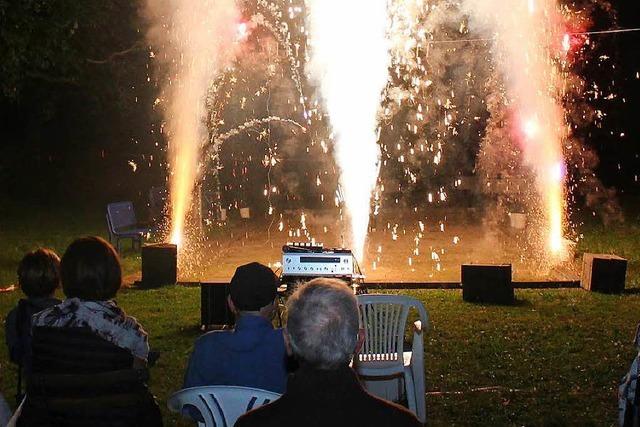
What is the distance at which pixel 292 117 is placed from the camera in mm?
30094

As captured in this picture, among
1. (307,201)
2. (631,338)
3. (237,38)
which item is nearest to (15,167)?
(307,201)

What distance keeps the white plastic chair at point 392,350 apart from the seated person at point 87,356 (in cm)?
232

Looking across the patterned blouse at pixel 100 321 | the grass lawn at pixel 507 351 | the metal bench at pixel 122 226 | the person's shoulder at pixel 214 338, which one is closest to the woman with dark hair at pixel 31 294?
the patterned blouse at pixel 100 321

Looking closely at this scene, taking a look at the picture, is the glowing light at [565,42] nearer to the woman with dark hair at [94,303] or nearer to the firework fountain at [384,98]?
the firework fountain at [384,98]

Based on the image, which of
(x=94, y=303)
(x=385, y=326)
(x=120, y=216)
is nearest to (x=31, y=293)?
(x=94, y=303)


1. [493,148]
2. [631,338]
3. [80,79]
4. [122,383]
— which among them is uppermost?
[80,79]

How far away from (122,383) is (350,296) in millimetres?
1629

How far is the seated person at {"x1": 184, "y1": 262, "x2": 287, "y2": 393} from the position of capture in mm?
4102

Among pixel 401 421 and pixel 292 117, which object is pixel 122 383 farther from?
pixel 292 117

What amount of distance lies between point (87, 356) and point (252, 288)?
85 centimetres

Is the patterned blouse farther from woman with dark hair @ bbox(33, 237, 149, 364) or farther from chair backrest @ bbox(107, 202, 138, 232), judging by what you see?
chair backrest @ bbox(107, 202, 138, 232)

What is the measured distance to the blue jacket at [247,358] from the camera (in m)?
4.10

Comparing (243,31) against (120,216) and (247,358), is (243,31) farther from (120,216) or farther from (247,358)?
(247,358)

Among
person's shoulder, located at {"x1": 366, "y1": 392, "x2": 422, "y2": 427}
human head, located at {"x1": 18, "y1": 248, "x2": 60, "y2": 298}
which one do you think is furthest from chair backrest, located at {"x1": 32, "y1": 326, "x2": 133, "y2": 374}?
person's shoulder, located at {"x1": 366, "y1": 392, "x2": 422, "y2": 427}
